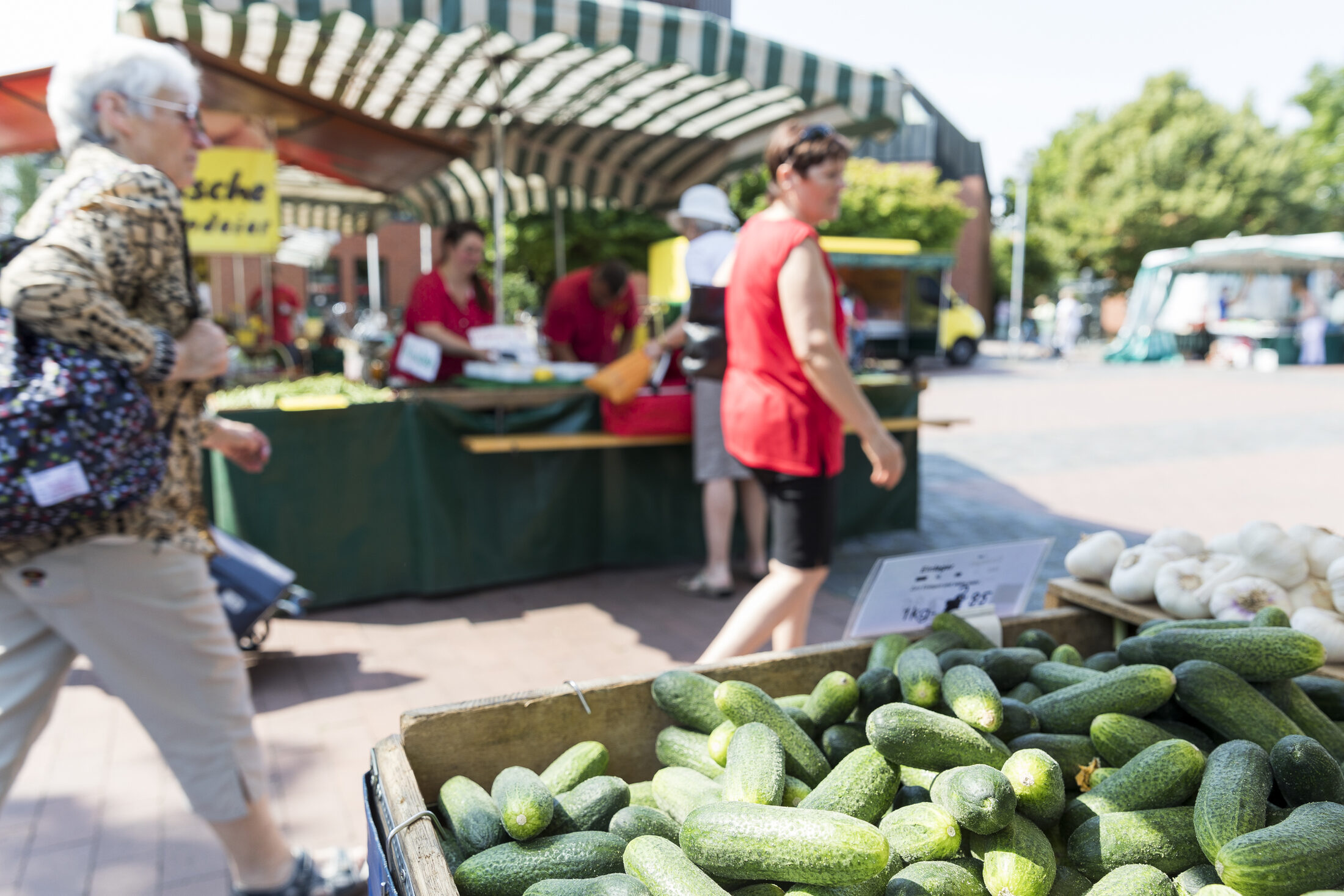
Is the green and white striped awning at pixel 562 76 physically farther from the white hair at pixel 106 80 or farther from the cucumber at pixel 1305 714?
the cucumber at pixel 1305 714

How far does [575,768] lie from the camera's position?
151cm

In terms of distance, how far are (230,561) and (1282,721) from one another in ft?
11.7

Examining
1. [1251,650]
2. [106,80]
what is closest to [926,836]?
[1251,650]

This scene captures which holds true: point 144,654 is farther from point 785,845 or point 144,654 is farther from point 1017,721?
point 1017,721

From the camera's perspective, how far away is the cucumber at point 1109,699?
153 centimetres

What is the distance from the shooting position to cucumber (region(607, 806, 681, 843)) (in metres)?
1.34

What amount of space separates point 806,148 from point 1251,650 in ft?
6.23

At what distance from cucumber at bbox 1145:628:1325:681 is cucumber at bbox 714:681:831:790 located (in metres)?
0.71

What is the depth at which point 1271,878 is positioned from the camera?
1.11m

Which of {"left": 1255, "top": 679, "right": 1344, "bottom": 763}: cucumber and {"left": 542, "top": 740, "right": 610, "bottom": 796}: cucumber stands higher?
{"left": 1255, "top": 679, "right": 1344, "bottom": 763}: cucumber

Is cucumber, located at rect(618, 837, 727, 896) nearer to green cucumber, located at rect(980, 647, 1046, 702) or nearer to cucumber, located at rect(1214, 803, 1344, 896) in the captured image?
cucumber, located at rect(1214, 803, 1344, 896)

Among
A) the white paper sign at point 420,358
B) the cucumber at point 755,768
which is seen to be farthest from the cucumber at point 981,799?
the white paper sign at point 420,358

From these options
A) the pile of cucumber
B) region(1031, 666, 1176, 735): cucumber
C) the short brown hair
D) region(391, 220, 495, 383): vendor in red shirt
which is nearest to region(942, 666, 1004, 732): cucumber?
the pile of cucumber

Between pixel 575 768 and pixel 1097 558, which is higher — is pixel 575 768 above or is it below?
below
